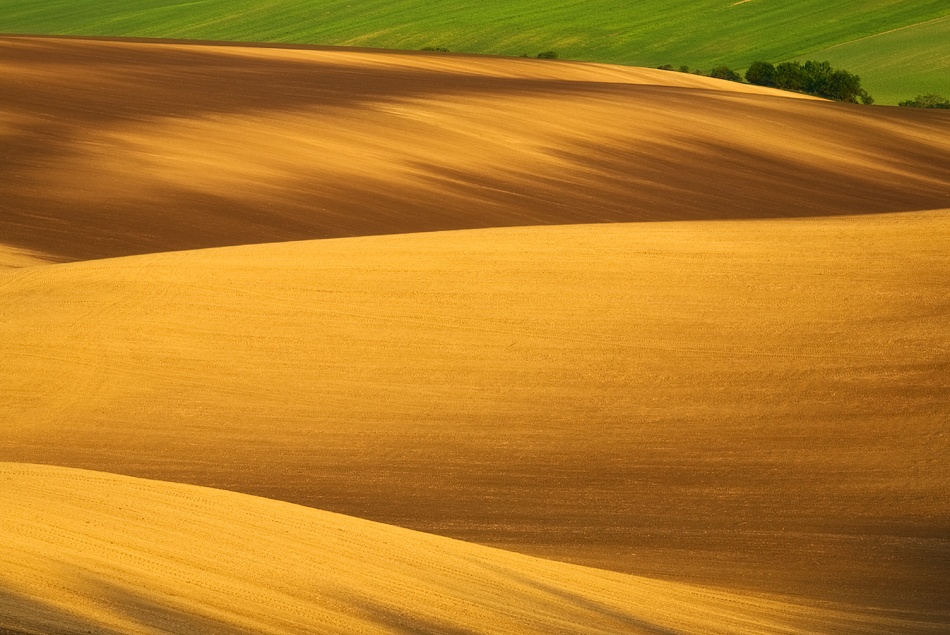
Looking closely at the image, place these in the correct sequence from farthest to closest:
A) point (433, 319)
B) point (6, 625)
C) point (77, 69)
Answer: point (77, 69) → point (433, 319) → point (6, 625)

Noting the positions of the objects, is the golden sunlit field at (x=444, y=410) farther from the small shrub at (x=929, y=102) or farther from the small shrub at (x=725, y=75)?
the small shrub at (x=725, y=75)

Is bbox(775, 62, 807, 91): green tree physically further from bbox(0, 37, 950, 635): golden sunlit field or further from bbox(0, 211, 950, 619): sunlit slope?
bbox(0, 211, 950, 619): sunlit slope

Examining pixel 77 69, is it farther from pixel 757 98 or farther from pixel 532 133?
pixel 757 98

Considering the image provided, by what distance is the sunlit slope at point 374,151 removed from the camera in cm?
2266

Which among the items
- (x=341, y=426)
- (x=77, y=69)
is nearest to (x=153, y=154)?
(x=77, y=69)

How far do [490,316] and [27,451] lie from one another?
5.16 meters

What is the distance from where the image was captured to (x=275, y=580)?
7.49m

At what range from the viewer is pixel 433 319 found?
15.1 m

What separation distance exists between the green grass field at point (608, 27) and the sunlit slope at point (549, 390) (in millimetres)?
53214

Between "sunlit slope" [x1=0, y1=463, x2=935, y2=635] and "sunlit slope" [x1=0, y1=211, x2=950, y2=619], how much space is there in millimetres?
1410

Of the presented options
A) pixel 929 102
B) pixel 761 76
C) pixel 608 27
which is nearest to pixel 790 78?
pixel 761 76

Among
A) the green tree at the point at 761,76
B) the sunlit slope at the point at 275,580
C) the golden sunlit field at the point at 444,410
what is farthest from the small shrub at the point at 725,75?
the sunlit slope at the point at 275,580

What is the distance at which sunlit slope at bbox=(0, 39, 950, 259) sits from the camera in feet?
74.3

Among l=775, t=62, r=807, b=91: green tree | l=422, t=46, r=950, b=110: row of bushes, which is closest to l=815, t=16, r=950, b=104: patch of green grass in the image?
l=422, t=46, r=950, b=110: row of bushes
